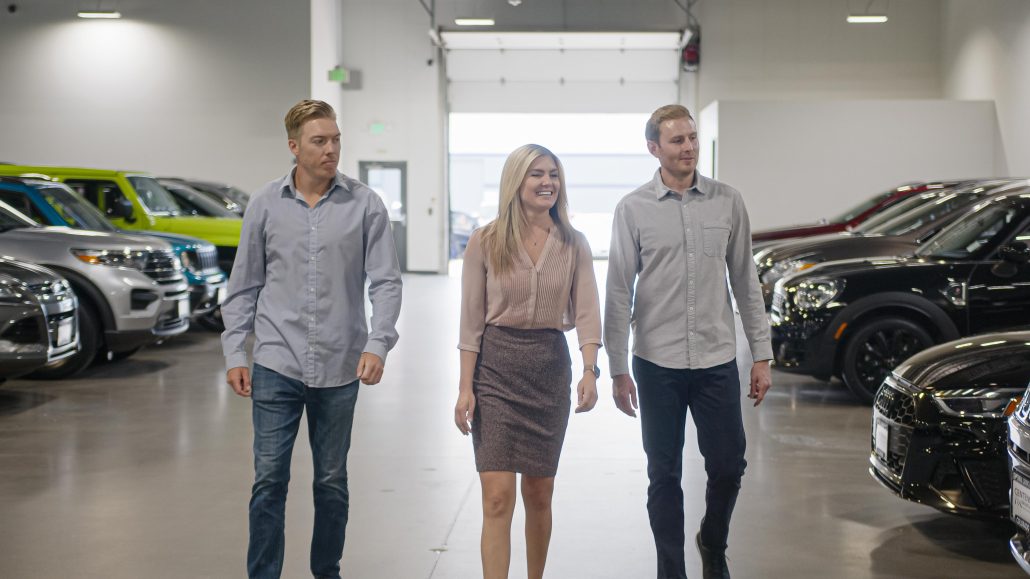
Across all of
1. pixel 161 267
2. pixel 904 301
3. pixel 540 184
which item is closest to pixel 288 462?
pixel 540 184

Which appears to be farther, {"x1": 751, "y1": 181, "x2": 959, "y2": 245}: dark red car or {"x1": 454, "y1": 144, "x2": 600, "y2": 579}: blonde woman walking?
{"x1": 751, "y1": 181, "x2": 959, "y2": 245}: dark red car

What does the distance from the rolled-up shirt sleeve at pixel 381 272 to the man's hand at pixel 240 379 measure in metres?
0.44

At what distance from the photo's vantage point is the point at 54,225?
1079 cm

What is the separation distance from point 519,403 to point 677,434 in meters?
0.66

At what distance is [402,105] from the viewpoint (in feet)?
84.2

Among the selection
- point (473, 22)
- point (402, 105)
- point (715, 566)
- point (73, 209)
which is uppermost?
point (473, 22)

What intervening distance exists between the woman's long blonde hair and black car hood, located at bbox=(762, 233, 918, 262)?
22.9 feet

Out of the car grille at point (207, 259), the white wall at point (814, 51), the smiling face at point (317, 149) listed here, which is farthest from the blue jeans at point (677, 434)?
the white wall at point (814, 51)

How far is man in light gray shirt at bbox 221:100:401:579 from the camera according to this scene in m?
3.75

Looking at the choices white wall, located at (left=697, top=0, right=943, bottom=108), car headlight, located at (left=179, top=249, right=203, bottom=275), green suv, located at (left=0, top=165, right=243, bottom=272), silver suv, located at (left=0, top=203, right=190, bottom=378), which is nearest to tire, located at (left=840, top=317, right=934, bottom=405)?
silver suv, located at (left=0, top=203, right=190, bottom=378)

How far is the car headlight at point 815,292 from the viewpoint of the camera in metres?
8.20

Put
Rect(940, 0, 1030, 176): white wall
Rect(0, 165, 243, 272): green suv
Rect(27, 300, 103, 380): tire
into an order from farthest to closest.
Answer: Rect(940, 0, 1030, 176): white wall → Rect(0, 165, 243, 272): green suv → Rect(27, 300, 103, 380): tire

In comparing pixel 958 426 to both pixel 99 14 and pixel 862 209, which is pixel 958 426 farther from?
pixel 99 14

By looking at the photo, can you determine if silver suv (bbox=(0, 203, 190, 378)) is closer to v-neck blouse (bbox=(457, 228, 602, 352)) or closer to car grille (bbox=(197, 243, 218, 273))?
car grille (bbox=(197, 243, 218, 273))
